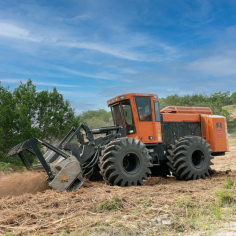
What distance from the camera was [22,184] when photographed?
817cm

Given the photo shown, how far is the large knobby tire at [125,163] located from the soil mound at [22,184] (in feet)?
5.74

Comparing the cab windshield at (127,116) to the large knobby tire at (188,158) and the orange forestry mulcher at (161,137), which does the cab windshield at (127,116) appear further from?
the large knobby tire at (188,158)

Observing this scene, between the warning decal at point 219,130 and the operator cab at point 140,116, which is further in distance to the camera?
the warning decal at point 219,130

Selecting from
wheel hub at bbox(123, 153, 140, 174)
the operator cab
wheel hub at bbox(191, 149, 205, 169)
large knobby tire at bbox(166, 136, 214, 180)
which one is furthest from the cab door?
wheel hub at bbox(191, 149, 205, 169)

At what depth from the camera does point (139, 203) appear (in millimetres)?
6250

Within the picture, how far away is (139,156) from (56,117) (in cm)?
1589

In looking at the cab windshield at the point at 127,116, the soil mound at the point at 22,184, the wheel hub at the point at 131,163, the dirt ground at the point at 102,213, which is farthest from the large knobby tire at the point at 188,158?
the soil mound at the point at 22,184

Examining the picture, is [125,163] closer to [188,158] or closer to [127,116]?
[127,116]

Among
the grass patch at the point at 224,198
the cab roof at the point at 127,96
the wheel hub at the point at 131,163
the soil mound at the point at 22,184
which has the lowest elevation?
the grass patch at the point at 224,198

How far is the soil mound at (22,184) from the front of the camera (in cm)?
792

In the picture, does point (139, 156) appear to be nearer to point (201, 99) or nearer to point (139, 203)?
point (139, 203)

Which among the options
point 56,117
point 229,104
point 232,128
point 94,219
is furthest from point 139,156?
point 229,104

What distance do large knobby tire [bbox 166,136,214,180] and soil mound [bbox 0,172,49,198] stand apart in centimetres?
454

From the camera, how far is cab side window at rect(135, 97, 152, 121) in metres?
10.5
